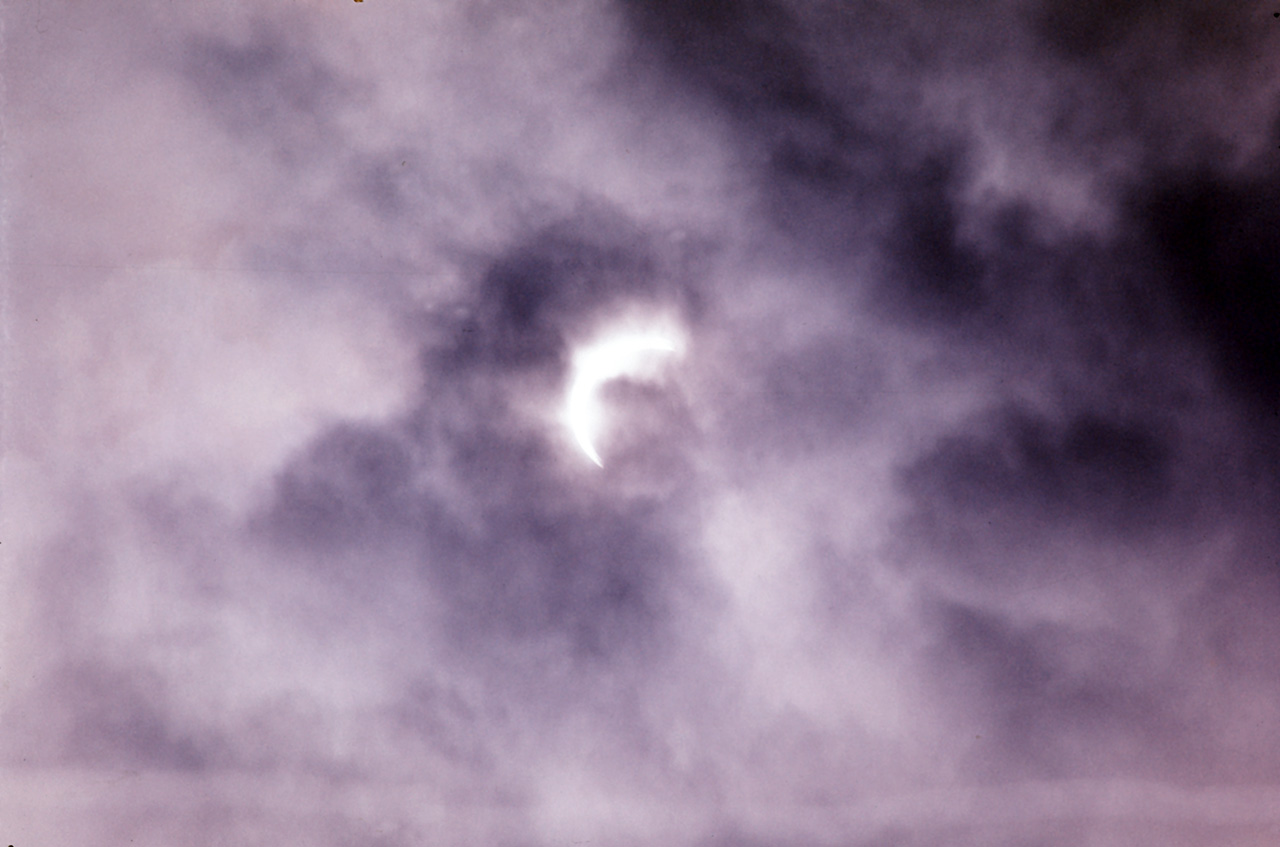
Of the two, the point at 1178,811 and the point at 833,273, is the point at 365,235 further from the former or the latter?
the point at 1178,811

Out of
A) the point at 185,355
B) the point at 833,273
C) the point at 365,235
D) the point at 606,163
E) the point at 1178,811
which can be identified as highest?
the point at 606,163

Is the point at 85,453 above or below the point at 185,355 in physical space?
below

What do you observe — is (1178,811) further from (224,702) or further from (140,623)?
(140,623)

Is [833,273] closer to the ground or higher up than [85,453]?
higher up

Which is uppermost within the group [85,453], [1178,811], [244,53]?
[244,53]

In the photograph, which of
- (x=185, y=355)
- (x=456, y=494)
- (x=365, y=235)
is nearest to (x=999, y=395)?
(x=456, y=494)

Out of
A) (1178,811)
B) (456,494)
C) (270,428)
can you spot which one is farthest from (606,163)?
(1178,811)
